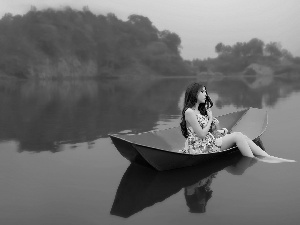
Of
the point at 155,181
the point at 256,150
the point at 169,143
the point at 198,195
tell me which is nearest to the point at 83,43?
the point at 169,143

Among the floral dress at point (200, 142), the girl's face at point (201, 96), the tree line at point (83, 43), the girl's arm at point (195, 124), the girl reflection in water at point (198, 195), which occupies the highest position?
the tree line at point (83, 43)

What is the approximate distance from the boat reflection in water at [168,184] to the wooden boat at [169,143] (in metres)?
0.20

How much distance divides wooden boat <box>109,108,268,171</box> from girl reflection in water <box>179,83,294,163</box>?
16 centimetres

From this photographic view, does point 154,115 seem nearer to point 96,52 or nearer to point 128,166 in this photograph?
point 128,166

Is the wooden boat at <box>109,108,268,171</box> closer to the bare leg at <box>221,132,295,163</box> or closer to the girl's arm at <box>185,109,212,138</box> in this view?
the bare leg at <box>221,132,295,163</box>

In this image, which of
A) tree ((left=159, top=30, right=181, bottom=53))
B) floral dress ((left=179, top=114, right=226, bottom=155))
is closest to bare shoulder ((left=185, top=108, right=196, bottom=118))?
floral dress ((left=179, top=114, right=226, bottom=155))

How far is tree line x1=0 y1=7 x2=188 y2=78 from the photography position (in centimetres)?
8077

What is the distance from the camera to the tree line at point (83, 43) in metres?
80.8

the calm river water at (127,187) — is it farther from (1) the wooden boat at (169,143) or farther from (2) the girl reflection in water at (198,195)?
(1) the wooden boat at (169,143)

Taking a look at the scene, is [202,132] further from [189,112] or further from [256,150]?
[256,150]

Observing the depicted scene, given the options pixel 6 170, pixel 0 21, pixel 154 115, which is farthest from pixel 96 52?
pixel 6 170

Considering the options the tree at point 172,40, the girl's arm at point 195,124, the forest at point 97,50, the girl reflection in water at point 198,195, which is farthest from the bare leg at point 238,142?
the tree at point 172,40

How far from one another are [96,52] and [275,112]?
86771 mm

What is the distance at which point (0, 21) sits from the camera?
87.9 metres
